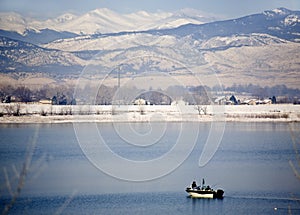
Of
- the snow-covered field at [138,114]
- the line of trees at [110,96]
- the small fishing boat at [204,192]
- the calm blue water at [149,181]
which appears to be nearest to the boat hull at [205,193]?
the small fishing boat at [204,192]

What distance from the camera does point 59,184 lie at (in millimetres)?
14797

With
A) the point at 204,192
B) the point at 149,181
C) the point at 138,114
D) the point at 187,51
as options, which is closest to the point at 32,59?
the point at 187,51

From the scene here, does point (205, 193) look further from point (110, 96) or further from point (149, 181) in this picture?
point (110, 96)

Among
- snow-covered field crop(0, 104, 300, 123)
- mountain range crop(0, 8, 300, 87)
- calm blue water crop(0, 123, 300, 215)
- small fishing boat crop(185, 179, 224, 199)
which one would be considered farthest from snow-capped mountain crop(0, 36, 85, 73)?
small fishing boat crop(185, 179, 224, 199)

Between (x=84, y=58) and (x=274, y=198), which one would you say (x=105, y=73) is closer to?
(x=84, y=58)

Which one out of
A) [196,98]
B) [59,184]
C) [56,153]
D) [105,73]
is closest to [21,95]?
[196,98]

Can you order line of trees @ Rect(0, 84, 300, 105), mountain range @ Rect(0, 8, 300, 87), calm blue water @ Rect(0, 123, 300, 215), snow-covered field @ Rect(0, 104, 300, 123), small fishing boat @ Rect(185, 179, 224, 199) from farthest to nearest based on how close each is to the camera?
mountain range @ Rect(0, 8, 300, 87)
line of trees @ Rect(0, 84, 300, 105)
snow-covered field @ Rect(0, 104, 300, 123)
small fishing boat @ Rect(185, 179, 224, 199)
calm blue water @ Rect(0, 123, 300, 215)

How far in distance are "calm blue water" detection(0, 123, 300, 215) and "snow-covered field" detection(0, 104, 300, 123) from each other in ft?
25.0

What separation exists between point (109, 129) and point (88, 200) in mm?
16193

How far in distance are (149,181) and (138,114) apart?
21.0 meters

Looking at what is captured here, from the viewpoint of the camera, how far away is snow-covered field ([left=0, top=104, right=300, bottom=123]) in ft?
110

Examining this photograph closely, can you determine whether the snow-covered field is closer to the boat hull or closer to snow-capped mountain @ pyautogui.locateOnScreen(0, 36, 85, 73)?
the boat hull

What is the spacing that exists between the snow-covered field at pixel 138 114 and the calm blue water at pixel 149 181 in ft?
25.0

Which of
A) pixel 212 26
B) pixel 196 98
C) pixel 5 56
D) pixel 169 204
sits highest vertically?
pixel 212 26
